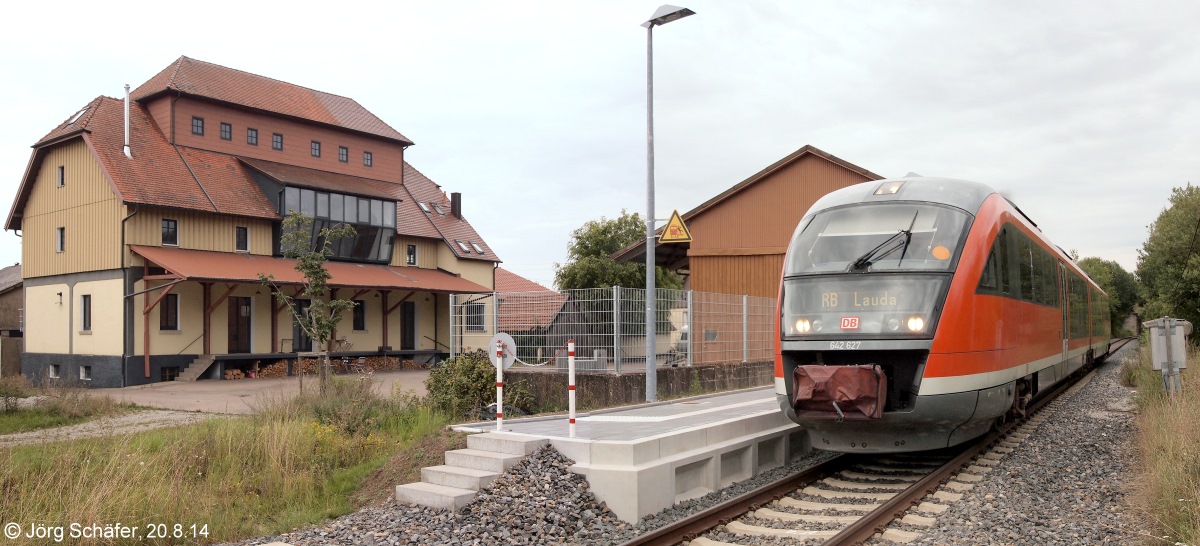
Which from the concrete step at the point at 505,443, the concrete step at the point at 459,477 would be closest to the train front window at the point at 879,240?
the concrete step at the point at 505,443

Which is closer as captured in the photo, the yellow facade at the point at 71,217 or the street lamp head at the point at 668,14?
the street lamp head at the point at 668,14

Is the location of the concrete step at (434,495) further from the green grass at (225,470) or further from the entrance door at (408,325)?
the entrance door at (408,325)

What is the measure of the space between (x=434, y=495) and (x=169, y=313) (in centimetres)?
2368

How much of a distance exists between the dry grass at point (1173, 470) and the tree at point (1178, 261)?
25668 mm

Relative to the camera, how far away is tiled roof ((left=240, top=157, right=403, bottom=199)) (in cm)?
3247

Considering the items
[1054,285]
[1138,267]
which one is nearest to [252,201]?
[1054,285]

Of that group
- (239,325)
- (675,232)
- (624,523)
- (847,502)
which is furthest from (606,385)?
(239,325)

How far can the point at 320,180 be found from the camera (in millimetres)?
34000

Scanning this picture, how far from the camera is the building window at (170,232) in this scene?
28547 mm

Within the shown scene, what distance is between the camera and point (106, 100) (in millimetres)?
31359

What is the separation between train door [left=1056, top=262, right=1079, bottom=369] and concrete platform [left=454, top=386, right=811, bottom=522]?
5.95 m

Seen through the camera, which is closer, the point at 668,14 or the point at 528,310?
the point at 668,14

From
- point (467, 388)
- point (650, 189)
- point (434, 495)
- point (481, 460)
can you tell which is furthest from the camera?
point (650, 189)

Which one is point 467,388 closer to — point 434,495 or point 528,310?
point 528,310
